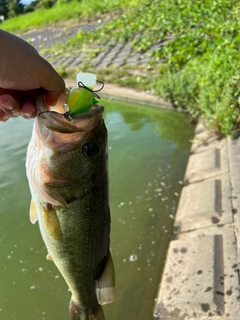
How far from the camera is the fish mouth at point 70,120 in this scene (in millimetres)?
1609

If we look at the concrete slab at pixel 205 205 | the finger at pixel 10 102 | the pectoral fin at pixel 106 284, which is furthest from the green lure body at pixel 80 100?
the concrete slab at pixel 205 205

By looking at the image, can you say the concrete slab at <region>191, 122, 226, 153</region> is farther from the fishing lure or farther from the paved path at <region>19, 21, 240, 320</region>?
the fishing lure

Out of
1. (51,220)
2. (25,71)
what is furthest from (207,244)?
(25,71)

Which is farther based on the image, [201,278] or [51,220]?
[201,278]

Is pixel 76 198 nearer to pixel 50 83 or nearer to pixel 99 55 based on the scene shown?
pixel 50 83

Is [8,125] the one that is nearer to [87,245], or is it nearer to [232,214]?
[232,214]

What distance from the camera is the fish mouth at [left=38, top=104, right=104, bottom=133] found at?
5.28 ft

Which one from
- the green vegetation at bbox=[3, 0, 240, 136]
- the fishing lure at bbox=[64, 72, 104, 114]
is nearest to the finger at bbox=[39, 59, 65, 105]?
the fishing lure at bbox=[64, 72, 104, 114]

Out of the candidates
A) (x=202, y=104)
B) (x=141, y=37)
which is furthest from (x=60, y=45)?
(x=202, y=104)

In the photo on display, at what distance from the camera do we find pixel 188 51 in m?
8.23

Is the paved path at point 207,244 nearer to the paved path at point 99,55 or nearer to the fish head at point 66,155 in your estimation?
the fish head at point 66,155

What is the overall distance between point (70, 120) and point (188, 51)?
283 inches

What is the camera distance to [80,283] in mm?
2084

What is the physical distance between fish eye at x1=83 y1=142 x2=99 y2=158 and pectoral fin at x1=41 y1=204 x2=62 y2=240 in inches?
13.9
